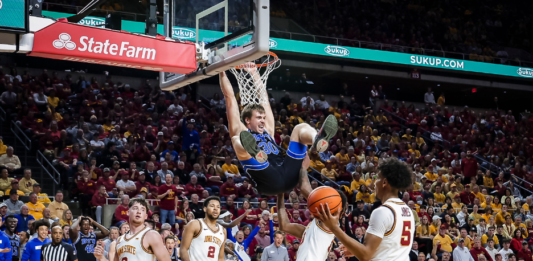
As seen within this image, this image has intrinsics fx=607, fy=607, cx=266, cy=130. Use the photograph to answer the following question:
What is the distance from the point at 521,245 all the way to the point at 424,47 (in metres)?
11.5

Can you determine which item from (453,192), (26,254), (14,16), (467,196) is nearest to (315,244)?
(14,16)

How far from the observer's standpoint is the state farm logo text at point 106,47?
6.69 meters

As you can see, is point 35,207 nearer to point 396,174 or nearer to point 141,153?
point 141,153

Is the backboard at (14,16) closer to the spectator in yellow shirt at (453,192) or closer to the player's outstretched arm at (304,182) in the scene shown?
the player's outstretched arm at (304,182)

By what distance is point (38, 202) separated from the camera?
39.0ft

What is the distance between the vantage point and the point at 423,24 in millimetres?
26406

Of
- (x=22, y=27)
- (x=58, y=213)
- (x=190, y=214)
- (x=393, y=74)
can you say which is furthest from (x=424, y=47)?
(x=22, y=27)

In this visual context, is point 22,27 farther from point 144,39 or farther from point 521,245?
point 521,245

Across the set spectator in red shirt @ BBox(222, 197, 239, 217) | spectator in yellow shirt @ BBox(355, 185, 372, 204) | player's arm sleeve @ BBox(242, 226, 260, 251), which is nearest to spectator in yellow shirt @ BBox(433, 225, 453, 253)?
spectator in yellow shirt @ BBox(355, 185, 372, 204)

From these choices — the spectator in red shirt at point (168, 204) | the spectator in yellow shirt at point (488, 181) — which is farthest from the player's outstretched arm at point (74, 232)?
the spectator in yellow shirt at point (488, 181)

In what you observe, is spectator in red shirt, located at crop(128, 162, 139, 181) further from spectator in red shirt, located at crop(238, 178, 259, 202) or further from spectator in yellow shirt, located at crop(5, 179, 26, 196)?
spectator in red shirt, located at crop(238, 178, 259, 202)

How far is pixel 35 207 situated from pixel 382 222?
29.8 ft

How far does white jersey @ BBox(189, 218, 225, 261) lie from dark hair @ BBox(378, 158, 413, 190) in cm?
359

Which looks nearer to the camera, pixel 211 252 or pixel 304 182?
pixel 304 182
